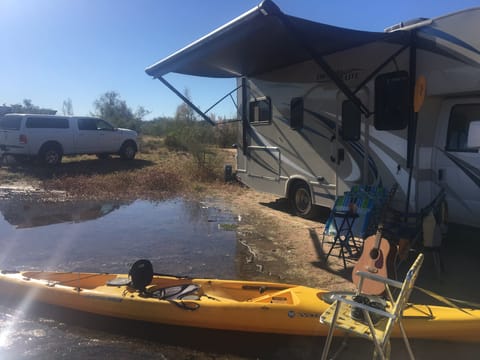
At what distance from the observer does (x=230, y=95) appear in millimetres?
10219

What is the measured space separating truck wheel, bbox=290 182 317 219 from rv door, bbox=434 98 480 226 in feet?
9.28

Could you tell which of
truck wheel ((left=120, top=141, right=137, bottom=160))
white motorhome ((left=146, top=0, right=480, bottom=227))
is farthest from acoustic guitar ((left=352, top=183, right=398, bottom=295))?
truck wheel ((left=120, top=141, right=137, bottom=160))

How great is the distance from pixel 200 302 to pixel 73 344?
1.23 m

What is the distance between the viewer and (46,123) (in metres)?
15.4

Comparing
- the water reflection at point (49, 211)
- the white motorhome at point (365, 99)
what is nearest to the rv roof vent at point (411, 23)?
the white motorhome at point (365, 99)

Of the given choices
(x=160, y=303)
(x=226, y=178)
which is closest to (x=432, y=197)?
(x=160, y=303)

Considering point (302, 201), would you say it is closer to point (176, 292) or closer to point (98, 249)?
point (98, 249)

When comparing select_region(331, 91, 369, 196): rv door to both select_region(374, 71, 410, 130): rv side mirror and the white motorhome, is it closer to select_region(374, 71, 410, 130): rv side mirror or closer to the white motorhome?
the white motorhome

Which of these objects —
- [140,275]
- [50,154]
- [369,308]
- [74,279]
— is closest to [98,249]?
[74,279]

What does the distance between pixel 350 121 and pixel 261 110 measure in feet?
8.94

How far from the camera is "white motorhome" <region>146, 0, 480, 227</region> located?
18.2 feet

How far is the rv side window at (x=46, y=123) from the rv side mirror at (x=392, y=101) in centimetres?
1266

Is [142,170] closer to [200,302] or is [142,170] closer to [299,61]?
[299,61]

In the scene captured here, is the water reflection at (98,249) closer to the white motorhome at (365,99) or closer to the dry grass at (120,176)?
the dry grass at (120,176)
